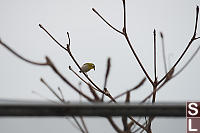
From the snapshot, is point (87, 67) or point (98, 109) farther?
point (87, 67)

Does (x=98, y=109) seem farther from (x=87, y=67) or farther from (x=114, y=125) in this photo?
(x=87, y=67)

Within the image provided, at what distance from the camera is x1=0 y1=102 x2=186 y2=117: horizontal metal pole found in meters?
0.22

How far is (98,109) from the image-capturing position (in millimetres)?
226

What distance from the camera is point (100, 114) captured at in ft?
0.75

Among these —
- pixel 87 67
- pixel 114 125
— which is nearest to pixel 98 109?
pixel 114 125

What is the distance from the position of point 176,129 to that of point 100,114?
0.09m

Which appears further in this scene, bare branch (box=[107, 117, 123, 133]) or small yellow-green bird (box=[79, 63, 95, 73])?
small yellow-green bird (box=[79, 63, 95, 73])

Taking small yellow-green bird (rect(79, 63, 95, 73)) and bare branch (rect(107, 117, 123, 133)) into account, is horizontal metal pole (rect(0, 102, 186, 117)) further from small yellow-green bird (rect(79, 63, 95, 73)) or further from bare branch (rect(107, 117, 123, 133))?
small yellow-green bird (rect(79, 63, 95, 73))

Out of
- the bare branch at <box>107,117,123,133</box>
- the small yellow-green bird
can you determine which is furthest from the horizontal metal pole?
the small yellow-green bird

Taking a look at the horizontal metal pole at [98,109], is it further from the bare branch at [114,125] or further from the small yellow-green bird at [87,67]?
the small yellow-green bird at [87,67]

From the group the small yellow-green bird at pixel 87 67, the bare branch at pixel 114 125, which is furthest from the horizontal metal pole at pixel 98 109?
the small yellow-green bird at pixel 87 67

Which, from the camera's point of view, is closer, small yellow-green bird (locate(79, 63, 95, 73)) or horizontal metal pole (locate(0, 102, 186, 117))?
horizontal metal pole (locate(0, 102, 186, 117))

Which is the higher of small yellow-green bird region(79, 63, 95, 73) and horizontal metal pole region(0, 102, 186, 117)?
small yellow-green bird region(79, 63, 95, 73)

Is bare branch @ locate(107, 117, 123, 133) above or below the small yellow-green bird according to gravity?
below
